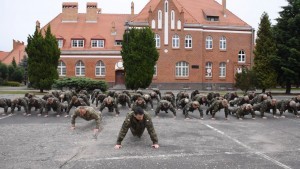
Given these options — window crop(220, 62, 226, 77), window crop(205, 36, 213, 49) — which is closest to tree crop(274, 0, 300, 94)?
window crop(220, 62, 226, 77)

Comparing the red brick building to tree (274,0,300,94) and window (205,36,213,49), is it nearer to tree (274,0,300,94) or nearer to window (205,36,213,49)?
window (205,36,213,49)

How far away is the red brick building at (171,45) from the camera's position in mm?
47938

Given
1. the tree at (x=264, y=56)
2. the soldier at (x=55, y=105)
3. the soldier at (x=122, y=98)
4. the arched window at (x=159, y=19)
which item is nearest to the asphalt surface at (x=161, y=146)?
the soldier at (x=55, y=105)

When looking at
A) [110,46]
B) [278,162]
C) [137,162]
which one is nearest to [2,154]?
[137,162]

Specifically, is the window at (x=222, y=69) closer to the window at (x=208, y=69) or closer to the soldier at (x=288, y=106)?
the window at (x=208, y=69)

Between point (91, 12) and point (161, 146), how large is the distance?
152 feet

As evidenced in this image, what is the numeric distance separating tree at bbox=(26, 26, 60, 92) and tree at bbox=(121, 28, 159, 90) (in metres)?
7.88

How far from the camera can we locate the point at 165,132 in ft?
39.3

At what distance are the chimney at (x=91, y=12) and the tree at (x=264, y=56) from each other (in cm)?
2566

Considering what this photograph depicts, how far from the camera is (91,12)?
174ft

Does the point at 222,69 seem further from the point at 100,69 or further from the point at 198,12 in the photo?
the point at 100,69

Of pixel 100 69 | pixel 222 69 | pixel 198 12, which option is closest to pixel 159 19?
pixel 198 12

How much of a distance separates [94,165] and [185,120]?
8200mm

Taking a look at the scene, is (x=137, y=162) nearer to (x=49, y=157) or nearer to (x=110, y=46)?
(x=49, y=157)
